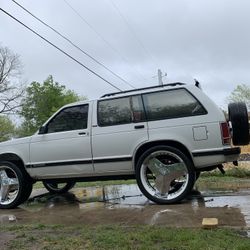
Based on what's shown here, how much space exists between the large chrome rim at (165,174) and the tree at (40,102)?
180ft

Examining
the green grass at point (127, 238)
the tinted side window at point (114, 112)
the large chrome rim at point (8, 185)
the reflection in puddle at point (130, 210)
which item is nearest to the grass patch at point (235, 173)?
the reflection in puddle at point (130, 210)

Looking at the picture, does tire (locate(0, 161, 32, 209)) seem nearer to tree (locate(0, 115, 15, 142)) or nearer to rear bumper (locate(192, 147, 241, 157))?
rear bumper (locate(192, 147, 241, 157))

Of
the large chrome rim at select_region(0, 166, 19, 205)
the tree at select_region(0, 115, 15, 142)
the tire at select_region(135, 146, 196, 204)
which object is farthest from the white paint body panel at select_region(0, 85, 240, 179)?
the tree at select_region(0, 115, 15, 142)

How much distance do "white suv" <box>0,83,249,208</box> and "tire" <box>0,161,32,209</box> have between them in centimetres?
2

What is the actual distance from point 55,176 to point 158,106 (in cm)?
242

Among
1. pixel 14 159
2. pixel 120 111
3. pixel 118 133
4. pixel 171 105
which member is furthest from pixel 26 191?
pixel 171 105

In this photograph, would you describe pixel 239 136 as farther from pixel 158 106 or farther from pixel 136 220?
pixel 136 220

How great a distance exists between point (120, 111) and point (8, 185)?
2.71 meters

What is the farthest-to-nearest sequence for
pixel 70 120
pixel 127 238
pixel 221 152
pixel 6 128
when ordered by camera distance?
pixel 6 128 < pixel 70 120 < pixel 221 152 < pixel 127 238

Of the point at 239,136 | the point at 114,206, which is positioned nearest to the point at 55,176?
the point at 114,206

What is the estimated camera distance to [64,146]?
885 centimetres

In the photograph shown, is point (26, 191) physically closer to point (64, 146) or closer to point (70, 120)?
point (64, 146)

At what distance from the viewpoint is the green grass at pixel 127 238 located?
5109 millimetres

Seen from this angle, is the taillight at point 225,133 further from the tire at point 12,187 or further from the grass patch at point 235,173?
the grass patch at point 235,173
